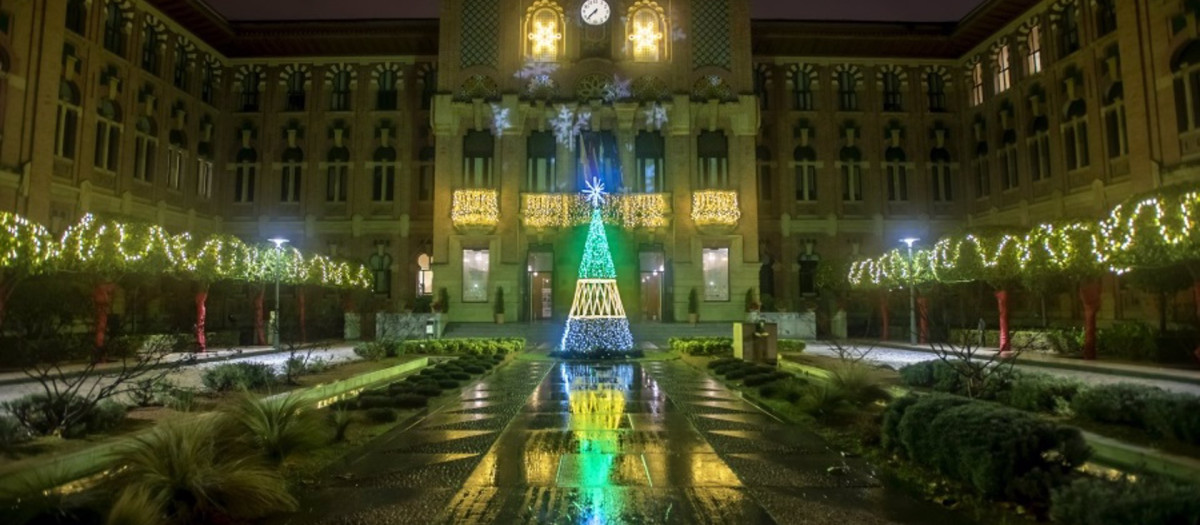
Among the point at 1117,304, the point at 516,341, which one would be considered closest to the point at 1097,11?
the point at 1117,304

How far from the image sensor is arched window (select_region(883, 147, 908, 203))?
4681 centimetres

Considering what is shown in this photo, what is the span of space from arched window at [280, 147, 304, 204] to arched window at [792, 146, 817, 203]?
34496 mm

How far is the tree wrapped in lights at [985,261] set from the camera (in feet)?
85.4

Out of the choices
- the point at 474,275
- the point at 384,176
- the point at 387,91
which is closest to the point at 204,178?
the point at 384,176

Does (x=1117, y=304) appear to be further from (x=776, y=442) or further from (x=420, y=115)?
(x=420, y=115)

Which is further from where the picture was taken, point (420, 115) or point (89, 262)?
point (420, 115)

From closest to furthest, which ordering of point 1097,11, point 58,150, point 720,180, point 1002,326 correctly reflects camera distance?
point 1002,326 < point 58,150 < point 1097,11 < point 720,180

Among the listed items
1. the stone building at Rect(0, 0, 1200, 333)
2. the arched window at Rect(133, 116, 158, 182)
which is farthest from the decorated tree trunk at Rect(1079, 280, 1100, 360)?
the arched window at Rect(133, 116, 158, 182)

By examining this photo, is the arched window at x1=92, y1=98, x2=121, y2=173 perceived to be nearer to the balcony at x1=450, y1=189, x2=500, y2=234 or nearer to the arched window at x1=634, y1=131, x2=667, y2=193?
the balcony at x1=450, y1=189, x2=500, y2=234

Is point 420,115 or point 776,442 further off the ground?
point 420,115

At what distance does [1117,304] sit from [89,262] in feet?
143

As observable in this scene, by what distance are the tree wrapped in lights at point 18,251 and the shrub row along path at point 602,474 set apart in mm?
15271

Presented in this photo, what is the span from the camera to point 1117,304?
106ft

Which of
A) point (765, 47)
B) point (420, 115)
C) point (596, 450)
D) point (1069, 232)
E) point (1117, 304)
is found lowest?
point (596, 450)
